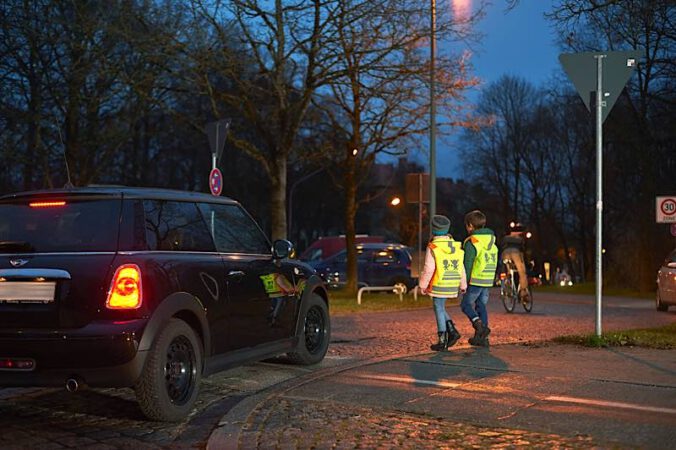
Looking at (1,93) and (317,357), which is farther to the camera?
(1,93)

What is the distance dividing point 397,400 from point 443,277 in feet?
9.94

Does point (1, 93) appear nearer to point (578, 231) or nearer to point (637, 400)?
point (637, 400)

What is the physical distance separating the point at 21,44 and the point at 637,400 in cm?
2394

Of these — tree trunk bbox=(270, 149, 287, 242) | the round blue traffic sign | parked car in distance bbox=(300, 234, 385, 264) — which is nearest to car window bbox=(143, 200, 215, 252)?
the round blue traffic sign

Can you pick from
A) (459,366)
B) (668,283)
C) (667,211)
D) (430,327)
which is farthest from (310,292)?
(667,211)

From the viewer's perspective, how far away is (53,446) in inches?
219

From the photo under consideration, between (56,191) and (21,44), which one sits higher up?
(21,44)

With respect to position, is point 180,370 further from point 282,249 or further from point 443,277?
point 443,277

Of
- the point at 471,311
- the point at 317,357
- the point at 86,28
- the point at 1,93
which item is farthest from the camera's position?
the point at 1,93

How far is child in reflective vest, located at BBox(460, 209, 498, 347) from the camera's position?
10.1 metres

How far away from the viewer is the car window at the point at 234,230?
7.41m

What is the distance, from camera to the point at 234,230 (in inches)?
306

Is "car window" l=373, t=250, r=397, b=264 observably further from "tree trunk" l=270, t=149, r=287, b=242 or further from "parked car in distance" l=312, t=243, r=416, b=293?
"tree trunk" l=270, t=149, r=287, b=242

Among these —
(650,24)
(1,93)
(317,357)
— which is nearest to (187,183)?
(1,93)
